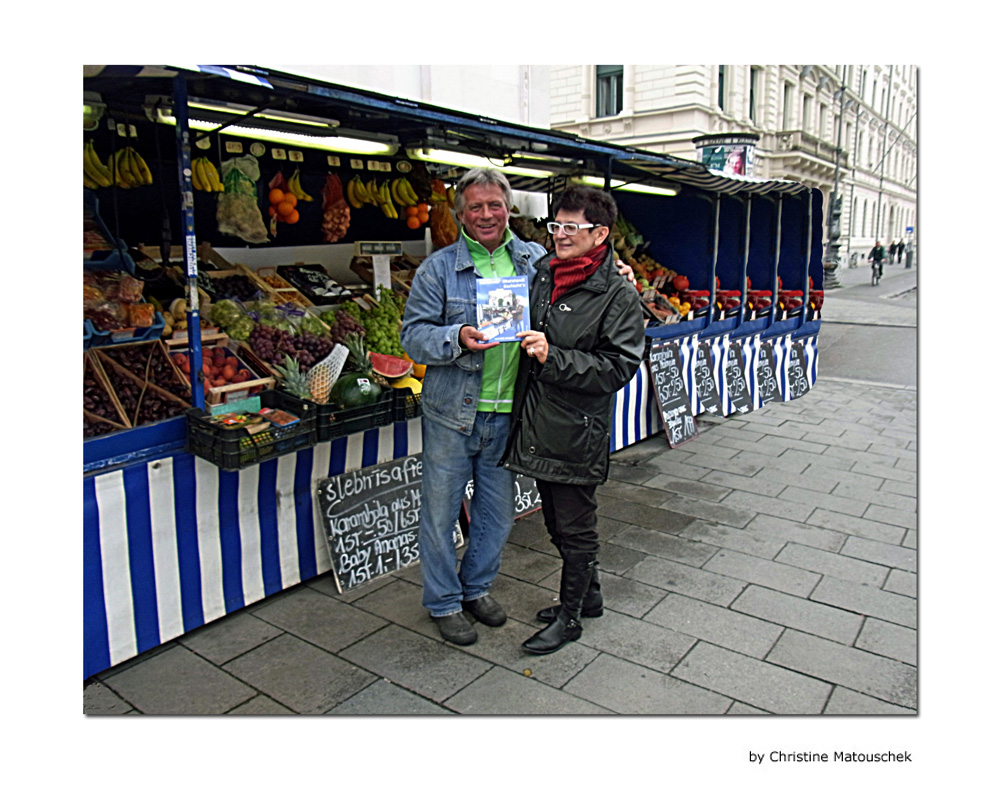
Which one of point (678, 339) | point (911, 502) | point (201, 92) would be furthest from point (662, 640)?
point (678, 339)

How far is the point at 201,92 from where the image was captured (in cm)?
373

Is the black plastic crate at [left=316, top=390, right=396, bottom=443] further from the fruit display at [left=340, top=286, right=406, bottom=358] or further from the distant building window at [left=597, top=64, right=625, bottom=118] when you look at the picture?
the distant building window at [left=597, top=64, right=625, bottom=118]

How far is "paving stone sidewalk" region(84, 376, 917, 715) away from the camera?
2.97 meters

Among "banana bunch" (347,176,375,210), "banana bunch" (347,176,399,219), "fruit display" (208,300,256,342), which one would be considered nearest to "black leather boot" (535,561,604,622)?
"fruit display" (208,300,256,342)

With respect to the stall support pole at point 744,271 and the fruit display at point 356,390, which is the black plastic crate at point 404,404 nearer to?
the fruit display at point 356,390

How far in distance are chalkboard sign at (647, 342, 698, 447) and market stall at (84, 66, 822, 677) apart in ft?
0.27

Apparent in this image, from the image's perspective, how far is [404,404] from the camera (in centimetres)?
392

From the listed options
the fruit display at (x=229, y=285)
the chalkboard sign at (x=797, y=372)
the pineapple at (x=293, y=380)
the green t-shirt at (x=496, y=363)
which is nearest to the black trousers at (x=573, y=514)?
the green t-shirt at (x=496, y=363)

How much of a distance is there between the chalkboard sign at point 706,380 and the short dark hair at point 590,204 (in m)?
4.80

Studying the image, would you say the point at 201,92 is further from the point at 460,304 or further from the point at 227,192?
the point at 460,304

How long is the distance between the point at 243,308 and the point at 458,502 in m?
2.07

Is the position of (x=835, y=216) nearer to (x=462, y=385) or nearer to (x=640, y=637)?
(x=640, y=637)

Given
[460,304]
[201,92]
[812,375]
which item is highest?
[201,92]
